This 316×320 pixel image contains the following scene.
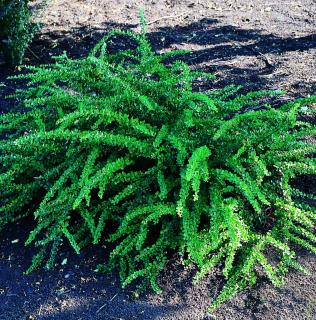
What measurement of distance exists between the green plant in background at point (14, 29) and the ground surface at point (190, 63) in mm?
188

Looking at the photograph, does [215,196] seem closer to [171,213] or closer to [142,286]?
[171,213]

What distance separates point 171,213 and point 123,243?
293 mm

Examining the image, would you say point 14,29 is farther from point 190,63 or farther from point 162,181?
point 162,181

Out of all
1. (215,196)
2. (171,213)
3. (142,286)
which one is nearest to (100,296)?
(142,286)

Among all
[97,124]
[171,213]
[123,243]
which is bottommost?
[123,243]

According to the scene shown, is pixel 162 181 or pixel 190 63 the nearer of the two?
pixel 162 181

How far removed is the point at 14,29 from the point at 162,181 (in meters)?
2.58

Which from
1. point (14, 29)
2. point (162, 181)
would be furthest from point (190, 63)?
point (162, 181)

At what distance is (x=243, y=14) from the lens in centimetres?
538

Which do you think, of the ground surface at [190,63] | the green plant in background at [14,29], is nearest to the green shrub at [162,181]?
the ground surface at [190,63]

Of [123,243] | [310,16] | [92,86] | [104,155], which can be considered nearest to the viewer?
[123,243]

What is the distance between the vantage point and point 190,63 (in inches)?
177

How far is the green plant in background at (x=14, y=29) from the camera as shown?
4270 millimetres

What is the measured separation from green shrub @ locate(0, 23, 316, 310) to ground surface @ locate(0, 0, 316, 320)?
0.32ft
